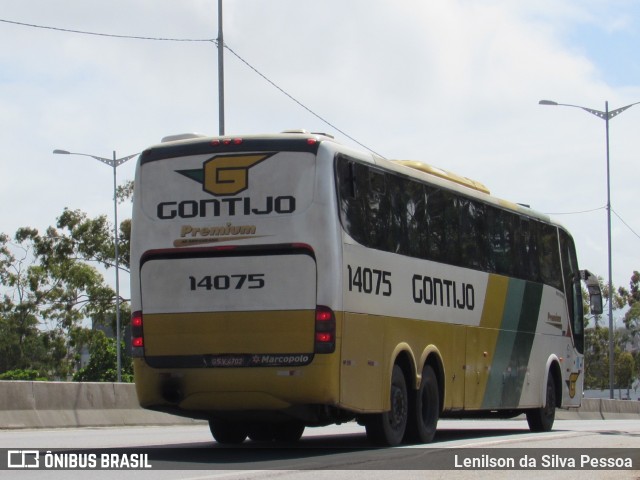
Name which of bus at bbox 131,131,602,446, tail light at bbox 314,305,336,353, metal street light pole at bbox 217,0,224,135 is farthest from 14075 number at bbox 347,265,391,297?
metal street light pole at bbox 217,0,224,135

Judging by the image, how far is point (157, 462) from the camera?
1268 cm

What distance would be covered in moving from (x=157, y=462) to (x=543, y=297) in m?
10.8

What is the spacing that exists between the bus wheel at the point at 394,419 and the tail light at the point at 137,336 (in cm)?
292

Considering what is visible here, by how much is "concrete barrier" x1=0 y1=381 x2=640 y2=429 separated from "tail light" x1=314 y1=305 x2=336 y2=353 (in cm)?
827

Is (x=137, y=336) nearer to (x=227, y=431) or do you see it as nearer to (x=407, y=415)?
(x=227, y=431)

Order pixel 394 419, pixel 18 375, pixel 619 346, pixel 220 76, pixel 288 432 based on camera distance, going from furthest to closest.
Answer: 1. pixel 619 346
2. pixel 18 375
3. pixel 220 76
4. pixel 288 432
5. pixel 394 419

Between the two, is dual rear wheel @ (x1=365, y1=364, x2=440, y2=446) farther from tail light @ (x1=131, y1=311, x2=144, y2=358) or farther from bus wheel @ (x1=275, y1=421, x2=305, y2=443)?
tail light @ (x1=131, y1=311, x2=144, y2=358)

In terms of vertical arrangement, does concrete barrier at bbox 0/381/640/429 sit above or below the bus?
below

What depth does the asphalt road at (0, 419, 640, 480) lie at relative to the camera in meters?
11.5

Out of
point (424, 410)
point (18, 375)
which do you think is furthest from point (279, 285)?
point (18, 375)

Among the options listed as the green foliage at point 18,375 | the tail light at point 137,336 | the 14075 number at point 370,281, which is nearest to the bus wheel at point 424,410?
the 14075 number at point 370,281

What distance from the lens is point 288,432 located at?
→ 56.8ft

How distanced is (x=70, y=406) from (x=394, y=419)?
8234mm
